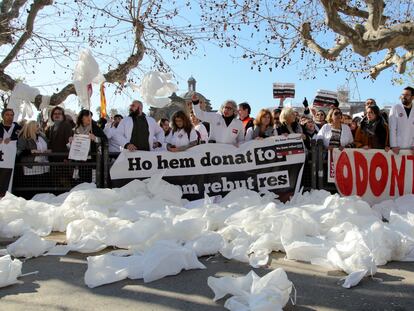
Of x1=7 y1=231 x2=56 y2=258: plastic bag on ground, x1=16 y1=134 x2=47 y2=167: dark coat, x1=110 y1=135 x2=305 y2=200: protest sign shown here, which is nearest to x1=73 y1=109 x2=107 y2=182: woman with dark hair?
x1=110 y1=135 x2=305 y2=200: protest sign

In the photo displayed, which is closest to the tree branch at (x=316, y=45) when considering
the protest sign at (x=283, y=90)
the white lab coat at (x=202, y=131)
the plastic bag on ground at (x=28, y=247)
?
the protest sign at (x=283, y=90)

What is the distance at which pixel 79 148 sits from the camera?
7699 mm

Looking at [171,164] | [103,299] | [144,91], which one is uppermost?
[144,91]

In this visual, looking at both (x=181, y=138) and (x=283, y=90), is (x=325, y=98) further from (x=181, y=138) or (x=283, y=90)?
(x=181, y=138)

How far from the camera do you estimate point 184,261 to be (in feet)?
13.8

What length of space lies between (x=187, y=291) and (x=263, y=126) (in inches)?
177

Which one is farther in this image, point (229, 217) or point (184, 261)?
point (229, 217)

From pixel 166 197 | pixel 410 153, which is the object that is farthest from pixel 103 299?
pixel 410 153

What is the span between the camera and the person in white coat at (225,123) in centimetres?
786

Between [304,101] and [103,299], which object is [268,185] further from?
[304,101]

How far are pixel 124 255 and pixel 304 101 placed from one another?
32.6ft

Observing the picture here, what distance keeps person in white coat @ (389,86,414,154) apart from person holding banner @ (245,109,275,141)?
2008mm

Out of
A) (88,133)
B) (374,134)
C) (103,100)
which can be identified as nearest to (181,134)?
(88,133)

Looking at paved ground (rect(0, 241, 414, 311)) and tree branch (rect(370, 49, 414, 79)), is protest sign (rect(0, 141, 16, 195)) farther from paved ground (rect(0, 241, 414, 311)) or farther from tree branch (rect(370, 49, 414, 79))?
tree branch (rect(370, 49, 414, 79))
